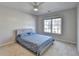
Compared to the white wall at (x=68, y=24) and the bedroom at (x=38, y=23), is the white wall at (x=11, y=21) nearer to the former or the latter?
the bedroom at (x=38, y=23)

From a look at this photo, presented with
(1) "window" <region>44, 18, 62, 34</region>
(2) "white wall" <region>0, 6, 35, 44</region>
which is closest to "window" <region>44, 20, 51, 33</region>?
(1) "window" <region>44, 18, 62, 34</region>

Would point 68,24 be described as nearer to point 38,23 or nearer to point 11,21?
point 38,23

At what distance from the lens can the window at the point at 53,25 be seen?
3.55 feet

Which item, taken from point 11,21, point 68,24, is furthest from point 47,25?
point 11,21

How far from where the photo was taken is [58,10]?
1077 millimetres

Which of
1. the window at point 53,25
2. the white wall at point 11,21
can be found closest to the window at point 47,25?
the window at point 53,25

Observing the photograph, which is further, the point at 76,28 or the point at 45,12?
the point at 45,12

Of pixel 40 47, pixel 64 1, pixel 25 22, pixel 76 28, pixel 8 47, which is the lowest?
pixel 40 47

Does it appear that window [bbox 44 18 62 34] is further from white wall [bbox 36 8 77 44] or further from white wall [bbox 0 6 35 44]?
white wall [bbox 0 6 35 44]

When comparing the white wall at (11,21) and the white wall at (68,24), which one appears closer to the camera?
the white wall at (68,24)

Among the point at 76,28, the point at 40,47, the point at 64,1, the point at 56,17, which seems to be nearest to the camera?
the point at 64,1

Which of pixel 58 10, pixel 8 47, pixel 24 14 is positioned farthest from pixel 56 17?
pixel 8 47

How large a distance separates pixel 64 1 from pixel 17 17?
2.86 ft

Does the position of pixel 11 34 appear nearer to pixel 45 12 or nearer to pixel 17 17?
pixel 17 17
